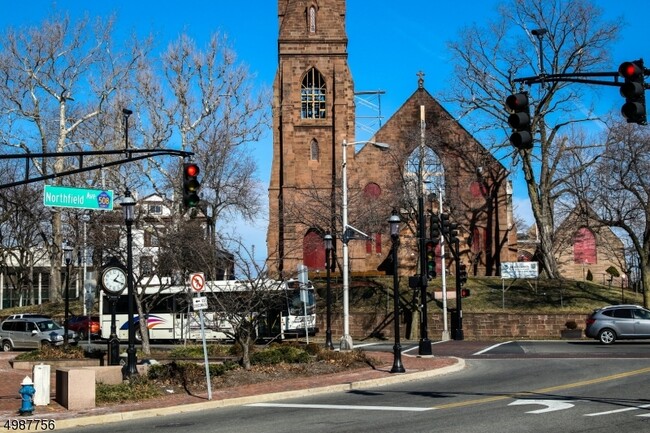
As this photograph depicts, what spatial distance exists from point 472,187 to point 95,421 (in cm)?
4693

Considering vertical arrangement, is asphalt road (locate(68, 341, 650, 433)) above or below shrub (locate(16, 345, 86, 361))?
below

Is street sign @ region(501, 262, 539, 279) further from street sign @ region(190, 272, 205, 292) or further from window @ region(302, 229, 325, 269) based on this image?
street sign @ region(190, 272, 205, 292)

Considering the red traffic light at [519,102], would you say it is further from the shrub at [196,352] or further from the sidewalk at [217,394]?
the shrub at [196,352]

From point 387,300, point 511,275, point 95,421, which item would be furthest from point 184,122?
point 95,421

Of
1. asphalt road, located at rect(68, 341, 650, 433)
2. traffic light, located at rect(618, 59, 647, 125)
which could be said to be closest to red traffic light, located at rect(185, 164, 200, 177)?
asphalt road, located at rect(68, 341, 650, 433)

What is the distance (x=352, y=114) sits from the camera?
59875 mm

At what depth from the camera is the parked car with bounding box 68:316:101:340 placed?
4541 centimetres

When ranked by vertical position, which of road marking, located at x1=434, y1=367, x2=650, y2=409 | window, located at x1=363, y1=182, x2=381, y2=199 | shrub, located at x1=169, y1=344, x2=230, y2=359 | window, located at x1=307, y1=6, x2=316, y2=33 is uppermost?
window, located at x1=307, y1=6, x2=316, y2=33

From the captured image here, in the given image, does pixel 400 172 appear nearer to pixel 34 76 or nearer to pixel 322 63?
pixel 322 63

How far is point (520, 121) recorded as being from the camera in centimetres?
1262

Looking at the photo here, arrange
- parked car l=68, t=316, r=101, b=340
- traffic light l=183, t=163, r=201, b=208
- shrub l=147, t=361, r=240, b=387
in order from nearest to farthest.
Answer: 1. traffic light l=183, t=163, r=201, b=208
2. shrub l=147, t=361, r=240, b=387
3. parked car l=68, t=316, r=101, b=340

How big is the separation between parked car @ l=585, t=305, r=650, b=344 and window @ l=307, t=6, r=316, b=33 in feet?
111

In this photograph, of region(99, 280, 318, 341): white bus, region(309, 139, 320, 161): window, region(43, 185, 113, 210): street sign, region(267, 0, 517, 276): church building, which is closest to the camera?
region(43, 185, 113, 210): street sign

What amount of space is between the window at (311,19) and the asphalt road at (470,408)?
4154 centimetres
